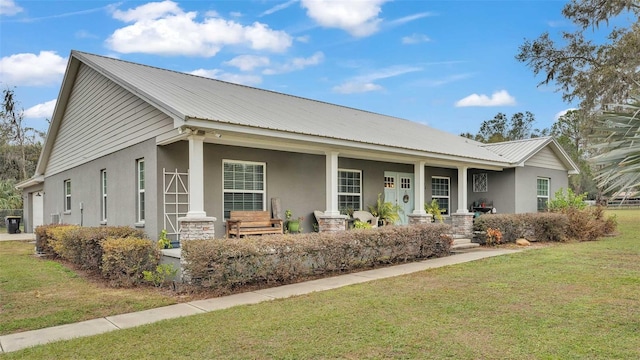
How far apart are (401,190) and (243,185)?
6.62 m

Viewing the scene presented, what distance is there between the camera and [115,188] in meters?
11.8

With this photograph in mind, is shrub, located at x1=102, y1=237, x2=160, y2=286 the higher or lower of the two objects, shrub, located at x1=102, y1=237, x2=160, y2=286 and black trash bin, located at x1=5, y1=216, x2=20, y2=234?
the higher

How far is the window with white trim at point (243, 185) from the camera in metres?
10.9

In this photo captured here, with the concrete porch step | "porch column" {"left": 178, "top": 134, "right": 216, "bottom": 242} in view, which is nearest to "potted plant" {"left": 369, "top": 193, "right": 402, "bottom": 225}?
the concrete porch step

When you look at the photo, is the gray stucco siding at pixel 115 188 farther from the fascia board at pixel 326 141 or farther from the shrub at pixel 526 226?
the shrub at pixel 526 226

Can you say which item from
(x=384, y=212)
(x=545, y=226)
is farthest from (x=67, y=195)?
(x=545, y=226)

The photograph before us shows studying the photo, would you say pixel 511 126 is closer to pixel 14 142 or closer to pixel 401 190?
pixel 401 190

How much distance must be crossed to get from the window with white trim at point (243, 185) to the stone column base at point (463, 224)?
286 inches

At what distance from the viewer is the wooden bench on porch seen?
1038 cm

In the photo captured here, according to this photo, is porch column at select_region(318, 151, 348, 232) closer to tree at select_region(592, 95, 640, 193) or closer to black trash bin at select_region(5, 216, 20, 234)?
tree at select_region(592, 95, 640, 193)

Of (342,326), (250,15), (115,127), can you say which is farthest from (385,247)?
(250,15)

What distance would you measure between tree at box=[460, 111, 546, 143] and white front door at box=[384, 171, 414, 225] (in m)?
45.7

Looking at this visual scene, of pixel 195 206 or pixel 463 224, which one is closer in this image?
pixel 195 206

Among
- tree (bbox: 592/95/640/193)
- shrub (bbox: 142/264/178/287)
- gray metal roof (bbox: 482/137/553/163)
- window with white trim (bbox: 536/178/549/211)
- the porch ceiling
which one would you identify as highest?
gray metal roof (bbox: 482/137/553/163)
